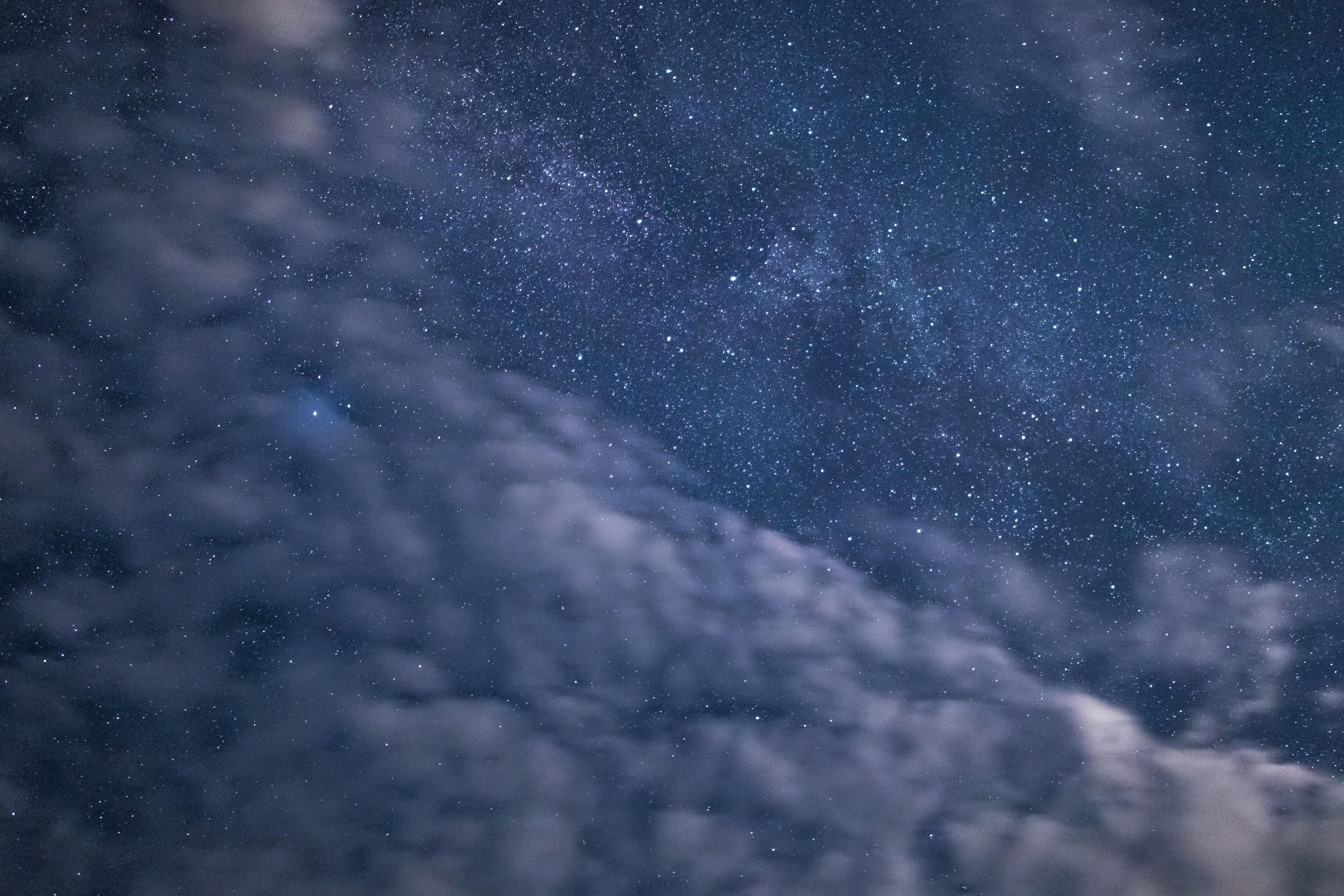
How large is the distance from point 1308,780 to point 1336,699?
126 cm

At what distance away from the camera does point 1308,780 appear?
9.82 metres

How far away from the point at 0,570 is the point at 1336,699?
16.3 metres

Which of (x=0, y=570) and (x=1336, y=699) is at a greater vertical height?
(x=1336, y=699)

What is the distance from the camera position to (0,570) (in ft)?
33.6

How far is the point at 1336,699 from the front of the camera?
9.30m

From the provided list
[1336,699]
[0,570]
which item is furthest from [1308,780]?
[0,570]

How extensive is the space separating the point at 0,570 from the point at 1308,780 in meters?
16.4

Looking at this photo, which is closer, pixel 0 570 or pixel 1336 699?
pixel 1336 699

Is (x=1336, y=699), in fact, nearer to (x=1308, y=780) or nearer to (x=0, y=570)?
(x=1308, y=780)
